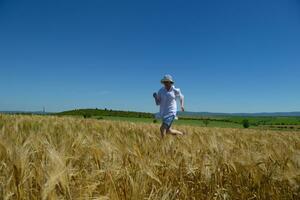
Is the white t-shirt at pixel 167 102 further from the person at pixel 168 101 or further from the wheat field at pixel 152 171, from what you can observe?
the wheat field at pixel 152 171

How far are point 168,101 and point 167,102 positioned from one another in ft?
0.12

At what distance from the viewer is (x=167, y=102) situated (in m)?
7.82

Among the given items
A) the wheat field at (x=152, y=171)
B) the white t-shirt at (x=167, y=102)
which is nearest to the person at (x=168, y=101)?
the white t-shirt at (x=167, y=102)

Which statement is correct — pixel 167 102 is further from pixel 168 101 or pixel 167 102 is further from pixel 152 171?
pixel 152 171

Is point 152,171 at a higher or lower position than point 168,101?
lower

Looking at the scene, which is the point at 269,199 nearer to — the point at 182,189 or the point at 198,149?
the point at 182,189

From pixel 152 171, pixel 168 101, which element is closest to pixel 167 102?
pixel 168 101

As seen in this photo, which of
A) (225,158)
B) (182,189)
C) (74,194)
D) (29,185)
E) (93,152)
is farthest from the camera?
(225,158)

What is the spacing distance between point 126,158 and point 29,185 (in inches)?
38.8

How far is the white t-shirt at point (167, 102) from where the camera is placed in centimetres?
777

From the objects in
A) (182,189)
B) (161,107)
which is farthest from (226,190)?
(161,107)

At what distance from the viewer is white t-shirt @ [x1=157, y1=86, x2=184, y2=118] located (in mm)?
7770

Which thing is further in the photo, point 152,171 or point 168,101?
point 168,101

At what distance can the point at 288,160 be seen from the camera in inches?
115
